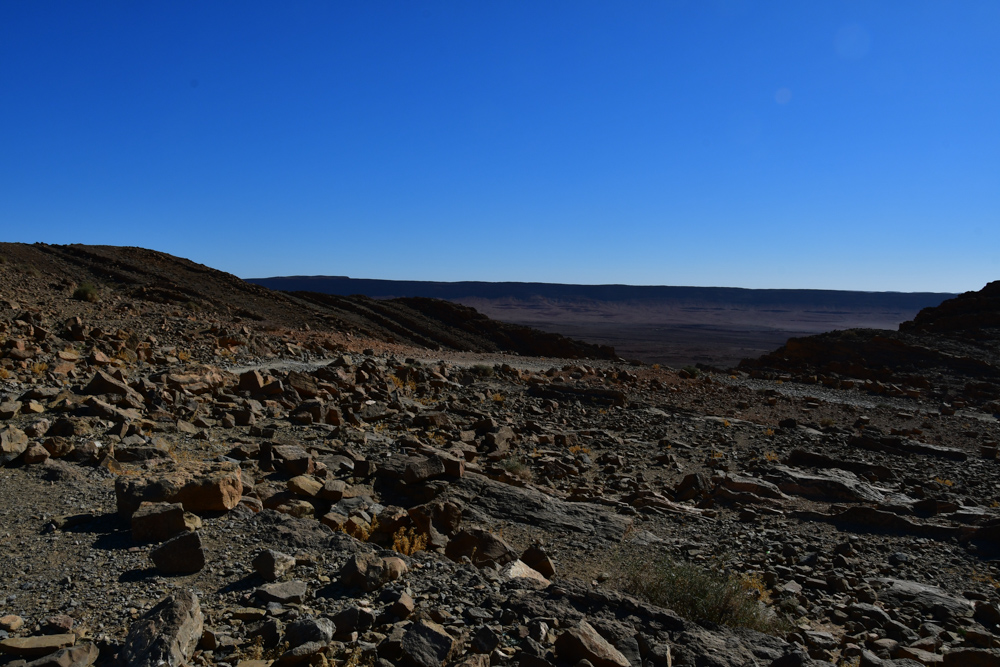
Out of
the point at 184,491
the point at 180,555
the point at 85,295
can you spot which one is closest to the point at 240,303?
the point at 85,295

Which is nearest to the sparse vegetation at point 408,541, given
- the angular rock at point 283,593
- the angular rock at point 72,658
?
the angular rock at point 283,593

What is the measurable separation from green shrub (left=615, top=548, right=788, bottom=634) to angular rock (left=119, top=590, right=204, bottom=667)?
139 inches

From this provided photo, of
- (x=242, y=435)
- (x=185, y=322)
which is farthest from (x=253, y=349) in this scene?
(x=242, y=435)

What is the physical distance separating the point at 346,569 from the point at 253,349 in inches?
549

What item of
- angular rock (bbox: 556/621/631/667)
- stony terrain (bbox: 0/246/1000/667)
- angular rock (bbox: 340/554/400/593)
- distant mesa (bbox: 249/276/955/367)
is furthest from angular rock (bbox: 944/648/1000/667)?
distant mesa (bbox: 249/276/955/367)

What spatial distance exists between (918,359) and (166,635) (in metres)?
32.5

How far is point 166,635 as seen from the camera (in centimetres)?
345

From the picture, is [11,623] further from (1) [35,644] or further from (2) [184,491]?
(2) [184,491]

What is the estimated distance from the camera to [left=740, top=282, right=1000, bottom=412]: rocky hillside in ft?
81.1

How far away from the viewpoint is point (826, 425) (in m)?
16.4

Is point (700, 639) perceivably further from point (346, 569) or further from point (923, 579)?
point (923, 579)

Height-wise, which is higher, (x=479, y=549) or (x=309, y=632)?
(x=309, y=632)

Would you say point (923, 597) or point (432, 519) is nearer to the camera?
point (923, 597)

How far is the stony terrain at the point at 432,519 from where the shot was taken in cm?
407
